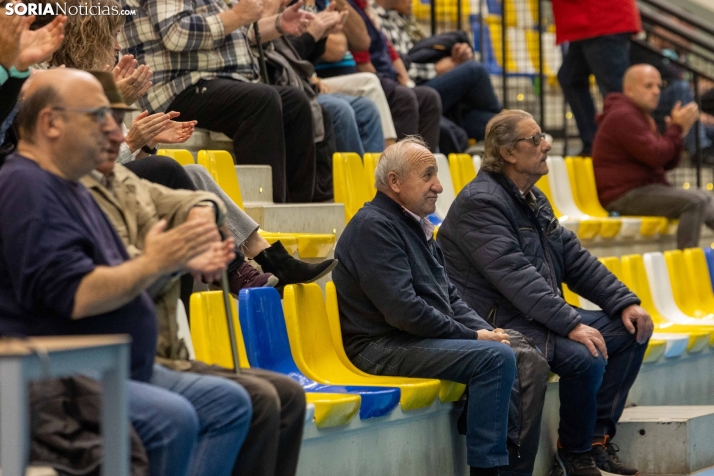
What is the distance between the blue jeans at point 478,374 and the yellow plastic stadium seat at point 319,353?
0.06 meters

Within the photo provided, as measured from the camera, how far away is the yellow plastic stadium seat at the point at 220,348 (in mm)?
2951

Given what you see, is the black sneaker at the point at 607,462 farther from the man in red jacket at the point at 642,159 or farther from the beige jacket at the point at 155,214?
the man in red jacket at the point at 642,159

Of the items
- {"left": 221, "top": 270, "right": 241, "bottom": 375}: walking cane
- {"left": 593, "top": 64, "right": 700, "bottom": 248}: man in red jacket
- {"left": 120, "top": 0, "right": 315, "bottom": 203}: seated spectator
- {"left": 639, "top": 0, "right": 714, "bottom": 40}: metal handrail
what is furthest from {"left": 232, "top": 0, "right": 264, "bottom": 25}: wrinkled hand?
{"left": 639, "top": 0, "right": 714, "bottom": 40}: metal handrail

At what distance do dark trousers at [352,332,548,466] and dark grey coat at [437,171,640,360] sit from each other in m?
0.40

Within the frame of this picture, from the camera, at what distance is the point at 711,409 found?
14.5 ft

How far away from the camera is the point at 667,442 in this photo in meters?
4.16

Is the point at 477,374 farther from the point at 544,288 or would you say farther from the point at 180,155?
the point at 180,155

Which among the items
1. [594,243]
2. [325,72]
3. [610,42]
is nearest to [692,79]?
[610,42]

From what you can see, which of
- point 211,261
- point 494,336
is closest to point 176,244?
point 211,261

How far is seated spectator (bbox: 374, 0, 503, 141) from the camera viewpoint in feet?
21.8

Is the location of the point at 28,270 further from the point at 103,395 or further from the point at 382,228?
the point at 382,228

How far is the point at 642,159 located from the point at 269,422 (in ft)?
14.7

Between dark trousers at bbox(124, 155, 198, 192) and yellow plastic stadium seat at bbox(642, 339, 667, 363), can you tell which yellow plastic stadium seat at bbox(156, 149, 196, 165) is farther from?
yellow plastic stadium seat at bbox(642, 339, 667, 363)

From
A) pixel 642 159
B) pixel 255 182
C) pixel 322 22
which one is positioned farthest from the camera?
pixel 642 159
